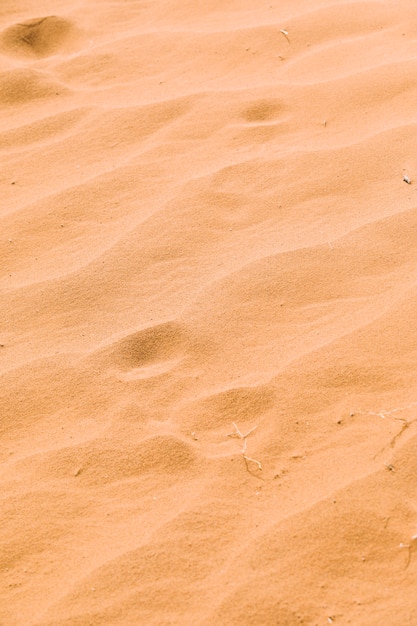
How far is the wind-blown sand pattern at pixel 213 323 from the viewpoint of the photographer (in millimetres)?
1596

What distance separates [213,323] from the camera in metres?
2.08

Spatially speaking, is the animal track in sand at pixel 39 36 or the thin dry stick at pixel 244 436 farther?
the animal track in sand at pixel 39 36

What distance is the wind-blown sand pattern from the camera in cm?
160

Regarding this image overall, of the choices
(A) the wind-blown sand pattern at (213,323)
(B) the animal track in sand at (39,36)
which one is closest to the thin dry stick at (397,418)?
(A) the wind-blown sand pattern at (213,323)

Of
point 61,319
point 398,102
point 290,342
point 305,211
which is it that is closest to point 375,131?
point 398,102

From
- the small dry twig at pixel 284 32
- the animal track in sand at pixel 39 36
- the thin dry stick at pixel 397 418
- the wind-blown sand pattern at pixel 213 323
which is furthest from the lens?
the animal track in sand at pixel 39 36

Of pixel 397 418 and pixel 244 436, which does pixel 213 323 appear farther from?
pixel 397 418

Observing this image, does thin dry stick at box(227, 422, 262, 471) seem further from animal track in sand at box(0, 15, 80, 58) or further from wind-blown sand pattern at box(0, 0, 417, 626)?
animal track in sand at box(0, 15, 80, 58)

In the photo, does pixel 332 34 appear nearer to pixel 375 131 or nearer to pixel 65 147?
pixel 375 131

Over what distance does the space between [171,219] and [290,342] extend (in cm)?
62

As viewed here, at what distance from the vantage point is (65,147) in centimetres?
272

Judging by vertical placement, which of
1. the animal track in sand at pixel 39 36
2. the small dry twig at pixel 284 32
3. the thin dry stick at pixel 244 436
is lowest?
the thin dry stick at pixel 244 436

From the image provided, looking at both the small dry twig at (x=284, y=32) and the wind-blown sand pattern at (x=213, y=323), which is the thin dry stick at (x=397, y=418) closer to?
the wind-blown sand pattern at (x=213, y=323)

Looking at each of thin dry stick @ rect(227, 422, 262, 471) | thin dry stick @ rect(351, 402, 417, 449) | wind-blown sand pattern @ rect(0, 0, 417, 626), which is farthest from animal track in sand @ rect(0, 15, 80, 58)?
thin dry stick @ rect(351, 402, 417, 449)
